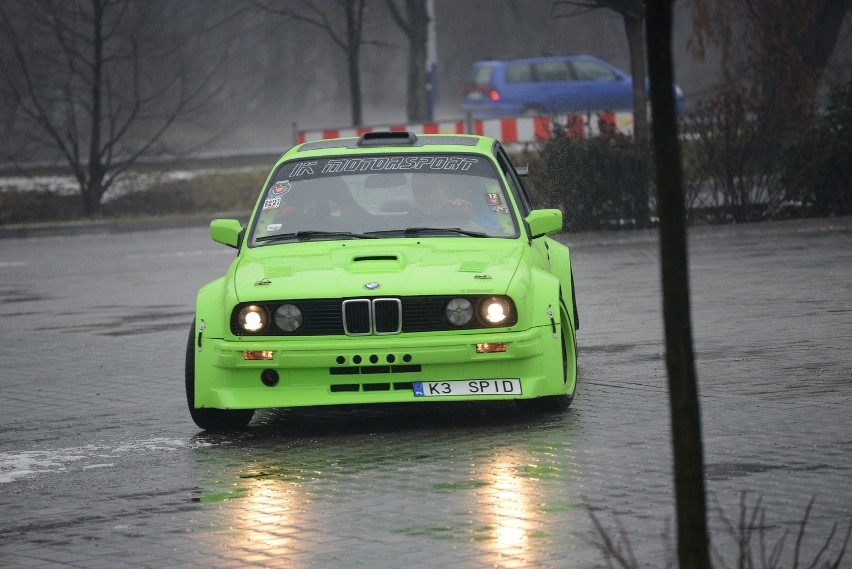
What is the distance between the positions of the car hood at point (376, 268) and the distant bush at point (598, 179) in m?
11.8

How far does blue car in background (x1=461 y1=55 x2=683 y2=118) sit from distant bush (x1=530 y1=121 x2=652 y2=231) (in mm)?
16836

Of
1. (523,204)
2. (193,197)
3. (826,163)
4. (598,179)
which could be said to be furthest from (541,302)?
(193,197)

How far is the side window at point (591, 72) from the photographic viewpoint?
4003 centimetres

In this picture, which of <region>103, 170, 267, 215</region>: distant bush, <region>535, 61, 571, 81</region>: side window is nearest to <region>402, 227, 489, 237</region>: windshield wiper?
<region>103, 170, 267, 215</region>: distant bush

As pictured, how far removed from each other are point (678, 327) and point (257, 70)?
58.5 metres

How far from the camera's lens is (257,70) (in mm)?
62062

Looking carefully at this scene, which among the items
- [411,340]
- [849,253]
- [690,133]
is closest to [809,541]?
[411,340]

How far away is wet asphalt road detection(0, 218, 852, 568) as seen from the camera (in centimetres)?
643

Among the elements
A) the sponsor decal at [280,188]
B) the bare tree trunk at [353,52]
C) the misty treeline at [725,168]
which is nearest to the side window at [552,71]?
the bare tree trunk at [353,52]

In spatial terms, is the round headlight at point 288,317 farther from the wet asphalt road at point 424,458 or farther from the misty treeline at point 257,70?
the misty treeline at point 257,70

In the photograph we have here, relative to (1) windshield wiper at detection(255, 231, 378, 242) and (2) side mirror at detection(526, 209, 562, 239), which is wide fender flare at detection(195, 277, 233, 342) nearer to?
(1) windshield wiper at detection(255, 231, 378, 242)

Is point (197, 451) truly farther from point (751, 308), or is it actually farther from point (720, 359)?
point (751, 308)

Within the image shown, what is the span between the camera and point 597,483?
7.31 m

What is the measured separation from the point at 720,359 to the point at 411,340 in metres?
3.10
